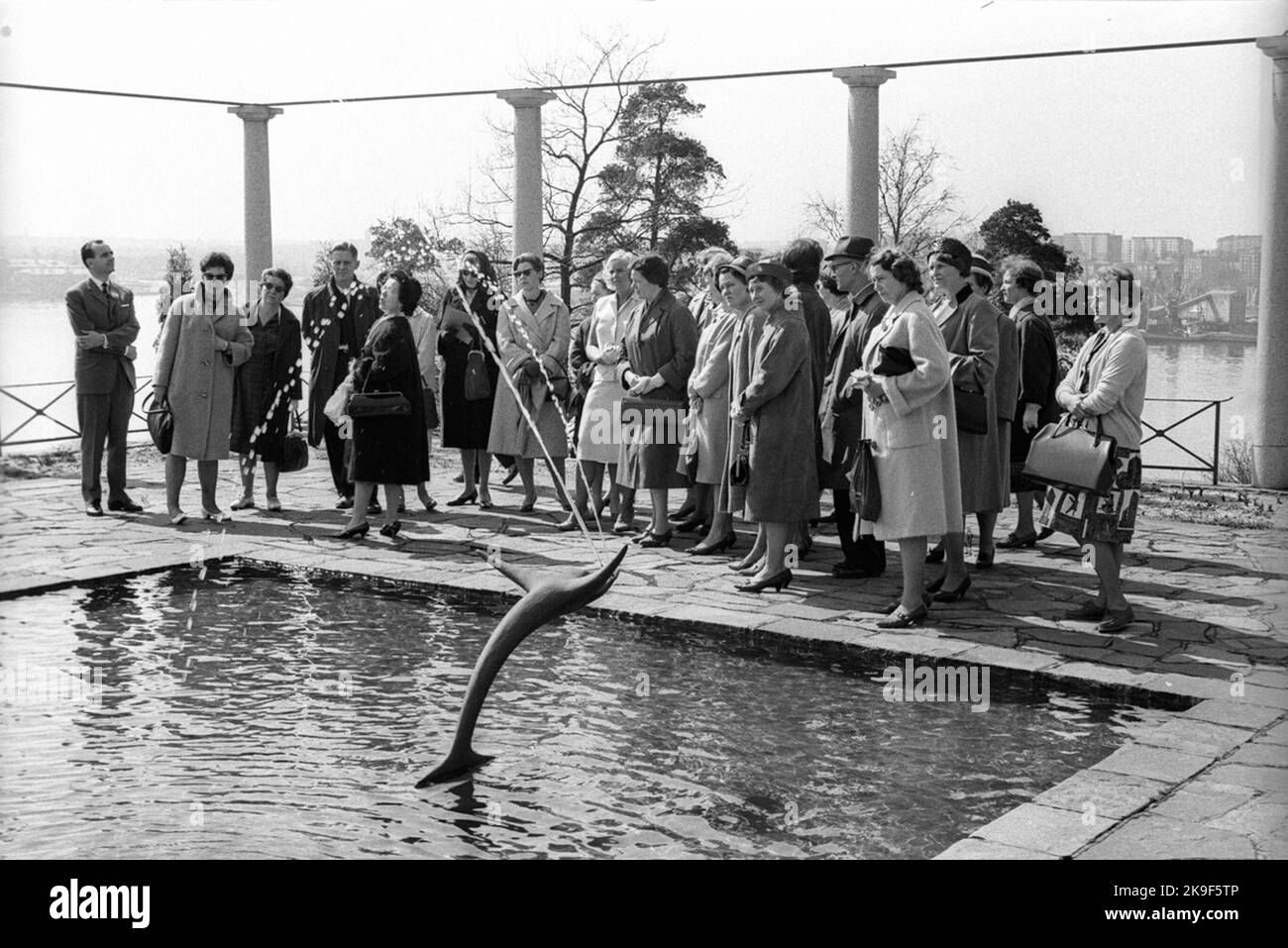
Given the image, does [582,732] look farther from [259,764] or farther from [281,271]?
[281,271]

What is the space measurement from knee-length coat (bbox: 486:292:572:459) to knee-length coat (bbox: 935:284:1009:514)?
3377mm

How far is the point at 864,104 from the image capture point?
14648 mm

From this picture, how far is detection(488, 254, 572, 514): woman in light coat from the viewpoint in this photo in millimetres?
11250

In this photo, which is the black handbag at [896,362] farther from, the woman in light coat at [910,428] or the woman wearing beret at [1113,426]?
the woman wearing beret at [1113,426]

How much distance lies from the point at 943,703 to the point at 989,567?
2.98 m

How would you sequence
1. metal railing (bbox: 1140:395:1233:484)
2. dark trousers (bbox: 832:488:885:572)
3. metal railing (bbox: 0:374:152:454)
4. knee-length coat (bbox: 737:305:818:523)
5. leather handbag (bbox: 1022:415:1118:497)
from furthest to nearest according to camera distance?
metal railing (bbox: 0:374:152:454)
metal railing (bbox: 1140:395:1233:484)
dark trousers (bbox: 832:488:885:572)
knee-length coat (bbox: 737:305:818:523)
leather handbag (bbox: 1022:415:1118:497)

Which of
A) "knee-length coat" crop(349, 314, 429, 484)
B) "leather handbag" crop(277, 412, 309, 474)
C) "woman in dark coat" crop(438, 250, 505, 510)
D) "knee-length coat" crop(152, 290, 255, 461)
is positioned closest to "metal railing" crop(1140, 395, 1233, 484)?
"woman in dark coat" crop(438, 250, 505, 510)

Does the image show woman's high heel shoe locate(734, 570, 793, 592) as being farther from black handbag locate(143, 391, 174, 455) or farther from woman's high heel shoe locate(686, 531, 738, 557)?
black handbag locate(143, 391, 174, 455)

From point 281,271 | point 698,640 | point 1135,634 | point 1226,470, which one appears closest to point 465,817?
point 698,640

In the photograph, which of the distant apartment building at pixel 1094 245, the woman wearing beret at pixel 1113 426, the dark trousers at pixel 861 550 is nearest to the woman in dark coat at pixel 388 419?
the dark trousers at pixel 861 550

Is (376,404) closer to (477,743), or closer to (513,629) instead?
(477,743)

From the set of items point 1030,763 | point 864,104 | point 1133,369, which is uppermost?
point 864,104
